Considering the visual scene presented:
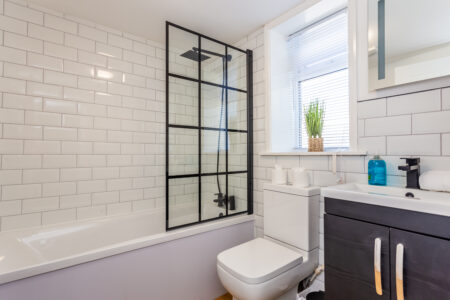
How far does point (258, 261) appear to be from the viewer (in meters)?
1.40

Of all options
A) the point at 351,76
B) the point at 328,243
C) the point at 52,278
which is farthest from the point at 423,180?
the point at 52,278

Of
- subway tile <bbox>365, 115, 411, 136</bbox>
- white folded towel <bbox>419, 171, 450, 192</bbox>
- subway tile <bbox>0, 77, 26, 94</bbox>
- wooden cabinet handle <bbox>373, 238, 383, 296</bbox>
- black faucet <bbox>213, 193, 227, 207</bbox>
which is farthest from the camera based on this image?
black faucet <bbox>213, 193, 227, 207</bbox>

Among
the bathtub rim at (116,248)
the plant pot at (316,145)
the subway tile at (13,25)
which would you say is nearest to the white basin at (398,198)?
the plant pot at (316,145)

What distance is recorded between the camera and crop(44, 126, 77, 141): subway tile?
1.88 meters

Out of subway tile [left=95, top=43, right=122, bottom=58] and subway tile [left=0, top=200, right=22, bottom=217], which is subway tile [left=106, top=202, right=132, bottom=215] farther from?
subway tile [left=95, top=43, right=122, bottom=58]

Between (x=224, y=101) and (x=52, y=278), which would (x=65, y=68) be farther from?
(x=52, y=278)

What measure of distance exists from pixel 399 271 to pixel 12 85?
8.97 feet

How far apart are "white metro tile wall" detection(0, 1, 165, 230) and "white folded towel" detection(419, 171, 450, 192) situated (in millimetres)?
2218

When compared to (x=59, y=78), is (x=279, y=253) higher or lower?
lower

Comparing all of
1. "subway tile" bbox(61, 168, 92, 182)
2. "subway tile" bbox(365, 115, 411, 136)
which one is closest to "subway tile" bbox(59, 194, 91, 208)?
"subway tile" bbox(61, 168, 92, 182)

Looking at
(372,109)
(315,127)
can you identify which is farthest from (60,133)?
(372,109)

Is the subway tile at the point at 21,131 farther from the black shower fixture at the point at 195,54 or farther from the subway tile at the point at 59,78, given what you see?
the black shower fixture at the point at 195,54

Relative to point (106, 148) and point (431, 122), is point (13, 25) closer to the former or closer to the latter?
point (106, 148)

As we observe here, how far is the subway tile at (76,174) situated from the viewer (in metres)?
1.96
